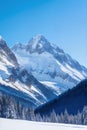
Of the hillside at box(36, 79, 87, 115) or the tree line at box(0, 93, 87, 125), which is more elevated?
the hillside at box(36, 79, 87, 115)

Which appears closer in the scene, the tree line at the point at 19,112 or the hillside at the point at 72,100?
the tree line at the point at 19,112

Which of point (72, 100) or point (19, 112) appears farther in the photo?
point (72, 100)

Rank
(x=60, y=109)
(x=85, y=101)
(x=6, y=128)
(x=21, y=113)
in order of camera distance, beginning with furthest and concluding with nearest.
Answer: (x=85, y=101) < (x=60, y=109) < (x=21, y=113) < (x=6, y=128)

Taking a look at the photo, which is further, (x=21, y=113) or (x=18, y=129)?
(x=21, y=113)

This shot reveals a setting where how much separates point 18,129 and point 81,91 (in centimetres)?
16825

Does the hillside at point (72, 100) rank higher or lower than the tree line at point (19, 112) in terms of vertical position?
higher

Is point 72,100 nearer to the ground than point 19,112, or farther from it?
farther from it

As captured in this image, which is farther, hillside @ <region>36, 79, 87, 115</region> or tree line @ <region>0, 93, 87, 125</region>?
hillside @ <region>36, 79, 87, 115</region>

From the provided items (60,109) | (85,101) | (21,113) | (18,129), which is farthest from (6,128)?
(85,101)

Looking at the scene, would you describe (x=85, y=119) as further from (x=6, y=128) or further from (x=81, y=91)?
(x=81, y=91)

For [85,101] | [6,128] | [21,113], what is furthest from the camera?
[85,101]

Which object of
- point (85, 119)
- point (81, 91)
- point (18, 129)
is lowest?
point (18, 129)

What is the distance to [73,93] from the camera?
180 meters

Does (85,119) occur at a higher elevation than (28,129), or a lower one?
higher
